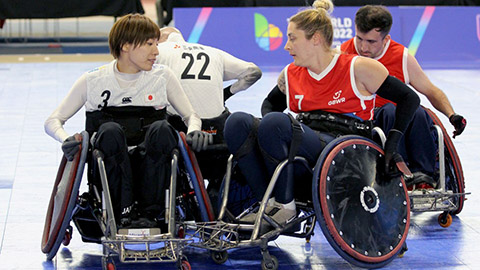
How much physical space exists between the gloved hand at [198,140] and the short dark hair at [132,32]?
1.70 ft

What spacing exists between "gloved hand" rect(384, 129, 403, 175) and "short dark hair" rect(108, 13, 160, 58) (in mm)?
1196

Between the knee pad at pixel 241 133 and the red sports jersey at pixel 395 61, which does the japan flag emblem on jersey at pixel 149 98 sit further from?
the red sports jersey at pixel 395 61

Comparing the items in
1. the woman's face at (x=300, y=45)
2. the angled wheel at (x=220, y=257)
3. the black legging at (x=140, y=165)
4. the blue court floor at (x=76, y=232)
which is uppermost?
the woman's face at (x=300, y=45)

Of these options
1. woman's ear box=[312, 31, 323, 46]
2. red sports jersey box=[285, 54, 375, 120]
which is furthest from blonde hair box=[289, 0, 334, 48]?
red sports jersey box=[285, 54, 375, 120]

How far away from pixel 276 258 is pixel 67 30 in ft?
46.3

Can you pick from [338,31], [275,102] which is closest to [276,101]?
[275,102]

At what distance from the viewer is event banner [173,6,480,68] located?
11562 mm

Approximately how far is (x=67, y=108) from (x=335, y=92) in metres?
1.27

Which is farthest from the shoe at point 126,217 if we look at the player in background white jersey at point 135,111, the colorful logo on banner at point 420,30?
the colorful logo on banner at point 420,30

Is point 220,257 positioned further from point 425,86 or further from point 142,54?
point 425,86

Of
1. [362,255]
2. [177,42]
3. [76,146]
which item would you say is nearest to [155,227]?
[76,146]

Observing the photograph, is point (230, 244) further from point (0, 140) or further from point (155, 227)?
point (0, 140)

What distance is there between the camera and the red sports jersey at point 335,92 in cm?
386

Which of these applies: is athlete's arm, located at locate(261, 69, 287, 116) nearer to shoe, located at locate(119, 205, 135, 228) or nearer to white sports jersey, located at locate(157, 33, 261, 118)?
white sports jersey, located at locate(157, 33, 261, 118)
